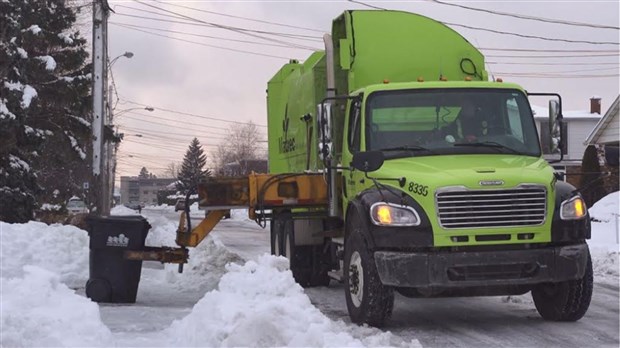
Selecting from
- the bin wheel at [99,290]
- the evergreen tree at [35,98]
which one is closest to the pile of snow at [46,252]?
the bin wheel at [99,290]

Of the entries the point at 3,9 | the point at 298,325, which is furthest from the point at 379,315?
the point at 3,9

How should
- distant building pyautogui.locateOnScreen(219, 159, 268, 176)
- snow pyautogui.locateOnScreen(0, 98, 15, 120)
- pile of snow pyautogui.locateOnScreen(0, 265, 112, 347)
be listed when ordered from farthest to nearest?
1. distant building pyautogui.locateOnScreen(219, 159, 268, 176)
2. snow pyautogui.locateOnScreen(0, 98, 15, 120)
3. pile of snow pyautogui.locateOnScreen(0, 265, 112, 347)

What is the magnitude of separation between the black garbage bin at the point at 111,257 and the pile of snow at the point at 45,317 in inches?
118

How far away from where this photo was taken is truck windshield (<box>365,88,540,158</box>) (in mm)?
8133

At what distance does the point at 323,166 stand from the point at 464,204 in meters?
2.61

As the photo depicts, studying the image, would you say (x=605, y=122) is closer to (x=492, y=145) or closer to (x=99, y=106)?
(x=99, y=106)

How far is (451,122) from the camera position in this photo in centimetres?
828

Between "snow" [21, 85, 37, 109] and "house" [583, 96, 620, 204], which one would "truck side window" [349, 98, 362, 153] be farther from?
"house" [583, 96, 620, 204]

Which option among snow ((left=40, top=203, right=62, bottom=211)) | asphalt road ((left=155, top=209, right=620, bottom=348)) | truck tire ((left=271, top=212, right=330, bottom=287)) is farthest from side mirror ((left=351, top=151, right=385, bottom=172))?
snow ((left=40, top=203, right=62, bottom=211))

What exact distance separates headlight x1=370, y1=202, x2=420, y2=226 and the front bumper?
284 mm

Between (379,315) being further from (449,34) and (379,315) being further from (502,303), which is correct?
(449,34)

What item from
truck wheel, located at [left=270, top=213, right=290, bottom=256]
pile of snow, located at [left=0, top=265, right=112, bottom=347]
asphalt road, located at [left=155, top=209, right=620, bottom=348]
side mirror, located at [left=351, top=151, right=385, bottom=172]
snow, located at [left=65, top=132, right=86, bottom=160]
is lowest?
asphalt road, located at [left=155, top=209, right=620, bottom=348]

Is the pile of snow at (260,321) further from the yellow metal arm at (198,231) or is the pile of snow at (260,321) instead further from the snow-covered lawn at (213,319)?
the yellow metal arm at (198,231)

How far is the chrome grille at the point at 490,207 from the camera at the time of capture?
7168 mm
